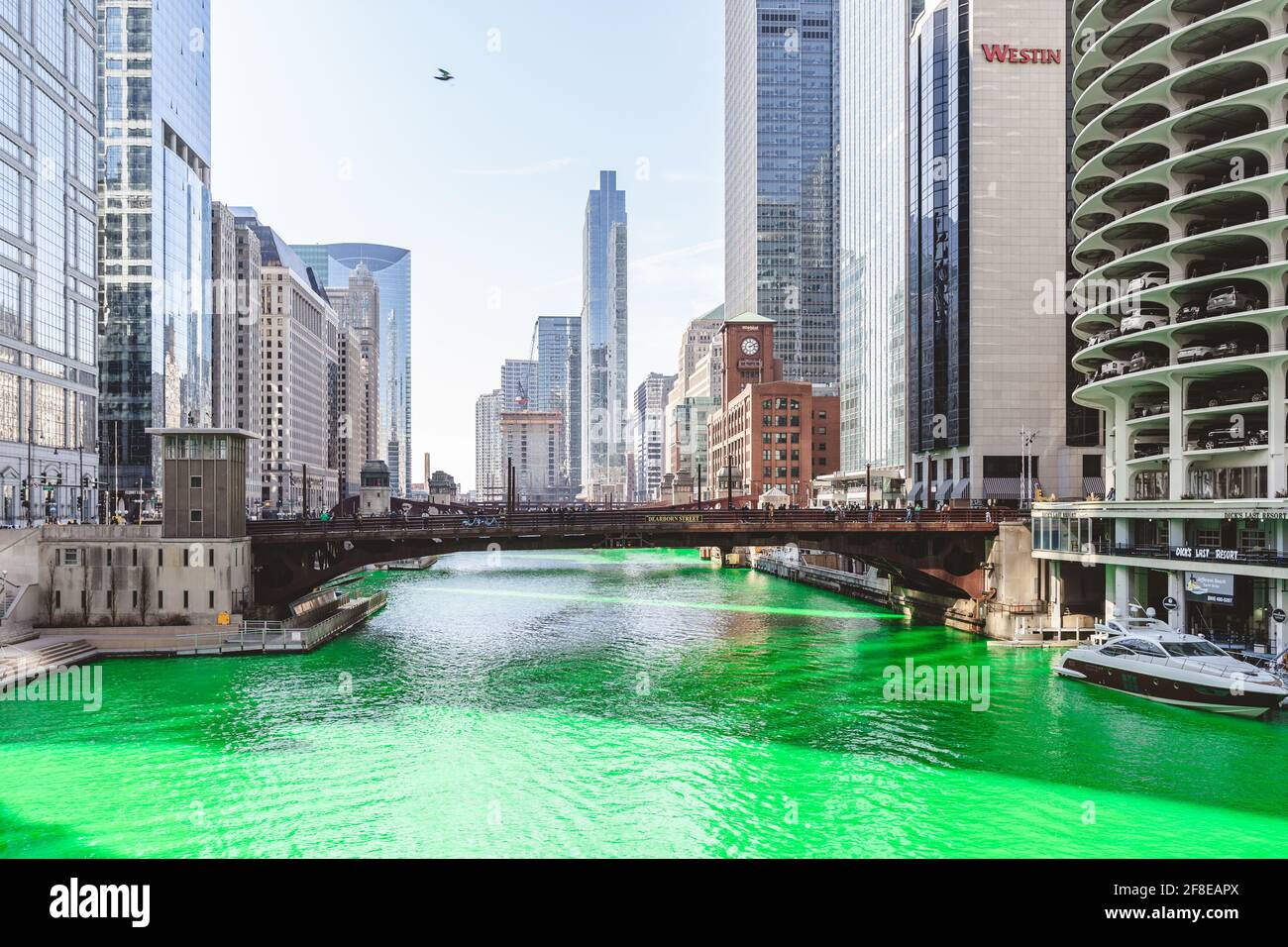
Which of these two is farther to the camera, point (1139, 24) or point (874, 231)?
point (874, 231)

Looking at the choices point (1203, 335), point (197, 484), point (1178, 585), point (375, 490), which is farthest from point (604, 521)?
point (375, 490)

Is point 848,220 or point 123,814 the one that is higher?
point 848,220

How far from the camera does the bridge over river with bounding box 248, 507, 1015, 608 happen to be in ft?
186

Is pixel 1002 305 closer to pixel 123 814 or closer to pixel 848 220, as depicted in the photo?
pixel 848 220

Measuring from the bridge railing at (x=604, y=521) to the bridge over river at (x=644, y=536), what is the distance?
0.08 metres

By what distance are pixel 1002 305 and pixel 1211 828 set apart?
72800 millimetres

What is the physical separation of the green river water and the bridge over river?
24.7 ft

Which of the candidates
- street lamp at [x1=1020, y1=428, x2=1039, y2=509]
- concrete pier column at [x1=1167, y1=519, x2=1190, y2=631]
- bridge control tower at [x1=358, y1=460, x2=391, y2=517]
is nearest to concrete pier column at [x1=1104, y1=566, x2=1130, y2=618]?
concrete pier column at [x1=1167, y1=519, x2=1190, y2=631]

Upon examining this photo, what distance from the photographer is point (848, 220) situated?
513ft

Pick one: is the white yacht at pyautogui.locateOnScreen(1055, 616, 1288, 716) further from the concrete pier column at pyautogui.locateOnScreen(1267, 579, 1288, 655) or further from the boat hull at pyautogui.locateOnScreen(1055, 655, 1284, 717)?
the concrete pier column at pyautogui.locateOnScreen(1267, 579, 1288, 655)

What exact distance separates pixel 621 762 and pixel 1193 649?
90.5 ft

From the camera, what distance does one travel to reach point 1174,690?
3778cm

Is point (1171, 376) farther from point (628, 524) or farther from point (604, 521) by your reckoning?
point (604, 521)
